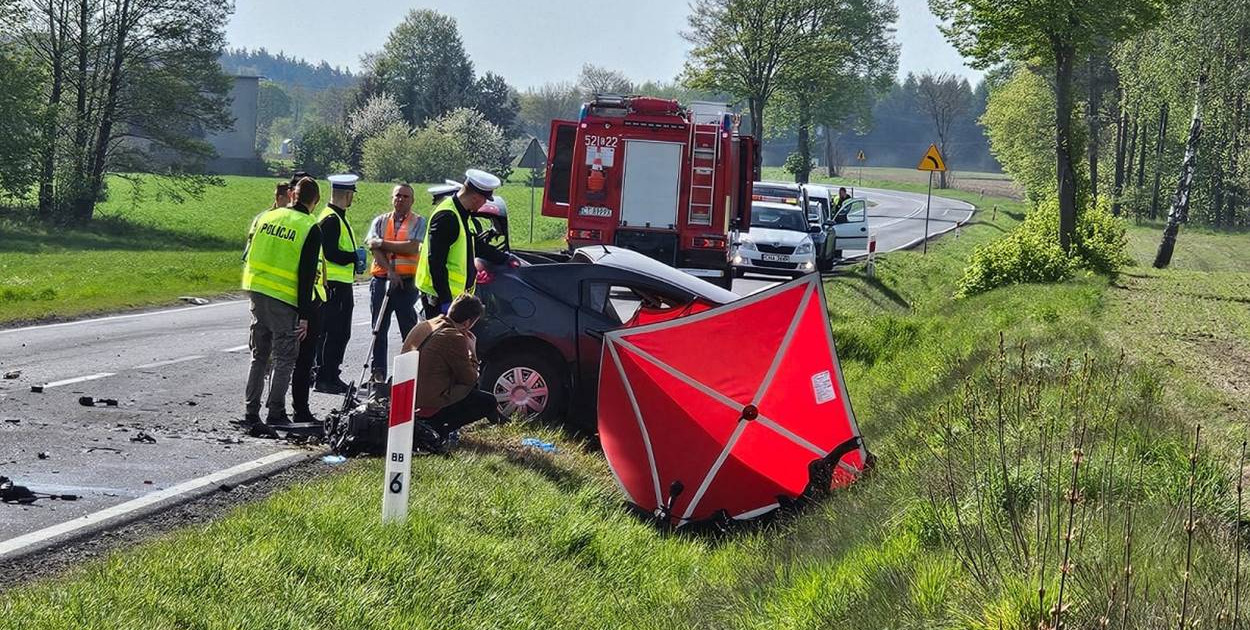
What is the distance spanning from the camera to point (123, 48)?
44.1 m

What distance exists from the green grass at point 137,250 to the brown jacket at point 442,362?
9951 millimetres

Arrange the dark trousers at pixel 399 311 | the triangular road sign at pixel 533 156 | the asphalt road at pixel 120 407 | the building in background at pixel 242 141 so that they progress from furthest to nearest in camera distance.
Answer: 1. the building in background at pixel 242 141
2. the triangular road sign at pixel 533 156
3. the dark trousers at pixel 399 311
4. the asphalt road at pixel 120 407

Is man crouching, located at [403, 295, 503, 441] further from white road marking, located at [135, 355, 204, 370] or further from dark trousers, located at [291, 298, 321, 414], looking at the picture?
white road marking, located at [135, 355, 204, 370]

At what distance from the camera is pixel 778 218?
28656 mm

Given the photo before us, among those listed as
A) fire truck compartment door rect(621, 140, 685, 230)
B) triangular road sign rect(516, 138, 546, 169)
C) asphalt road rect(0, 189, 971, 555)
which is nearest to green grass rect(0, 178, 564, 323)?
asphalt road rect(0, 189, 971, 555)

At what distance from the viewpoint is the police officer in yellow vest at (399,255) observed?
11.2m

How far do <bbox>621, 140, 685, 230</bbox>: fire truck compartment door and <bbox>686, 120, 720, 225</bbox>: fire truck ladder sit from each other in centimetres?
25

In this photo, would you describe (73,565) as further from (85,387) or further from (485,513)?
(85,387)

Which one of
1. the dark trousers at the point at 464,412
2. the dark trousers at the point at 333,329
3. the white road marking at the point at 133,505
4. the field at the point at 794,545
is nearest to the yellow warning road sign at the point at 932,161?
the field at the point at 794,545

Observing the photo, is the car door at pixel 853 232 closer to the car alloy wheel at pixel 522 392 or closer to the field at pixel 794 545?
the field at pixel 794 545

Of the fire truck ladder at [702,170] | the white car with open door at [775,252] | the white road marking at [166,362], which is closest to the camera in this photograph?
the white road marking at [166,362]

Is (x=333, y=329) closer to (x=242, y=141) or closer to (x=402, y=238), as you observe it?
(x=402, y=238)

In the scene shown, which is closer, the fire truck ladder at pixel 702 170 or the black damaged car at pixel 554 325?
the black damaged car at pixel 554 325

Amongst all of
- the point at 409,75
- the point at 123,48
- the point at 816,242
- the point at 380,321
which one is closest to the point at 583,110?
the point at 380,321
